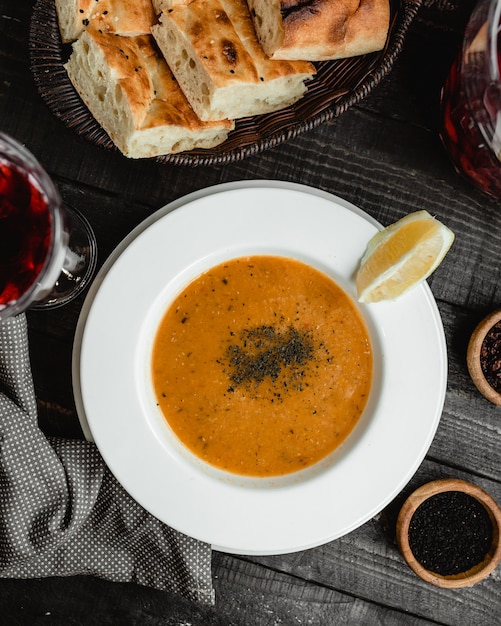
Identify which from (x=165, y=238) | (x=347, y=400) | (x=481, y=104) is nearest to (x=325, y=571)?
(x=347, y=400)

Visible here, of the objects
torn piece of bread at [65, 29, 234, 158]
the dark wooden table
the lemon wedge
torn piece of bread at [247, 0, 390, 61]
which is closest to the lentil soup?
the lemon wedge

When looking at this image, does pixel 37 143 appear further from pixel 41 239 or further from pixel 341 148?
pixel 341 148

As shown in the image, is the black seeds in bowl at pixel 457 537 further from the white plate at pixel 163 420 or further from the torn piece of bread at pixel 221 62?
the torn piece of bread at pixel 221 62

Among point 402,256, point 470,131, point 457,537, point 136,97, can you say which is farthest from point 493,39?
point 457,537

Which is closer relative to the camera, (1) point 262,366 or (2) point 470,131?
(2) point 470,131

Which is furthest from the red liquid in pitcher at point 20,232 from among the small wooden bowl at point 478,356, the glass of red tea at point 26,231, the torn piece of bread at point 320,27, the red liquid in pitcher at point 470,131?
the small wooden bowl at point 478,356

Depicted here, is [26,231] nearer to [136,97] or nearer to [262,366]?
[136,97]
